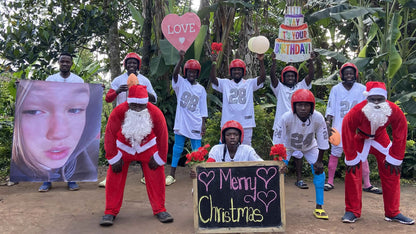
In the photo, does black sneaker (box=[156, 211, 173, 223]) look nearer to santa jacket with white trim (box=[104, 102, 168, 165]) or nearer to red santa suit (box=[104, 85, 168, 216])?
red santa suit (box=[104, 85, 168, 216])

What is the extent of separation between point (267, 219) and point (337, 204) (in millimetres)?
1708

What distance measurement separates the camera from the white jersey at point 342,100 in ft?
18.2

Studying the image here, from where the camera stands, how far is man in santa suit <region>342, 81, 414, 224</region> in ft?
13.6

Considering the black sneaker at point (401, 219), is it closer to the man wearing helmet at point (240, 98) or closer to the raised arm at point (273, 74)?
the man wearing helmet at point (240, 98)

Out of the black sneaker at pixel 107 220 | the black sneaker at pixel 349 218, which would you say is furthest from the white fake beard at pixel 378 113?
the black sneaker at pixel 107 220

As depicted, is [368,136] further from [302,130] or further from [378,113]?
[302,130]

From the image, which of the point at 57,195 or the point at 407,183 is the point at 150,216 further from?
the point at 407,183

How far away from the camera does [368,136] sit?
14.1 ft

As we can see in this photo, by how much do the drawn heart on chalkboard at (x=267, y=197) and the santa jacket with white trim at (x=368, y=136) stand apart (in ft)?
3.70

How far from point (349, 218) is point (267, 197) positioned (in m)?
1.16

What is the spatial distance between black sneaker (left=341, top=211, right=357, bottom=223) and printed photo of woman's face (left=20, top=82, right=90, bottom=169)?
3.97 m

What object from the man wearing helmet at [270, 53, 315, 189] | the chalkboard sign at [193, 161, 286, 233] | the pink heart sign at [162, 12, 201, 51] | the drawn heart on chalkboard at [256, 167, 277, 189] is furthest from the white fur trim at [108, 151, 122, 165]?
the pink heart sign at [162, 12, 201, 51]

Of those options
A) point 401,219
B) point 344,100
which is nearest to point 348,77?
point 344,100

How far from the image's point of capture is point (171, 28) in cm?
643
